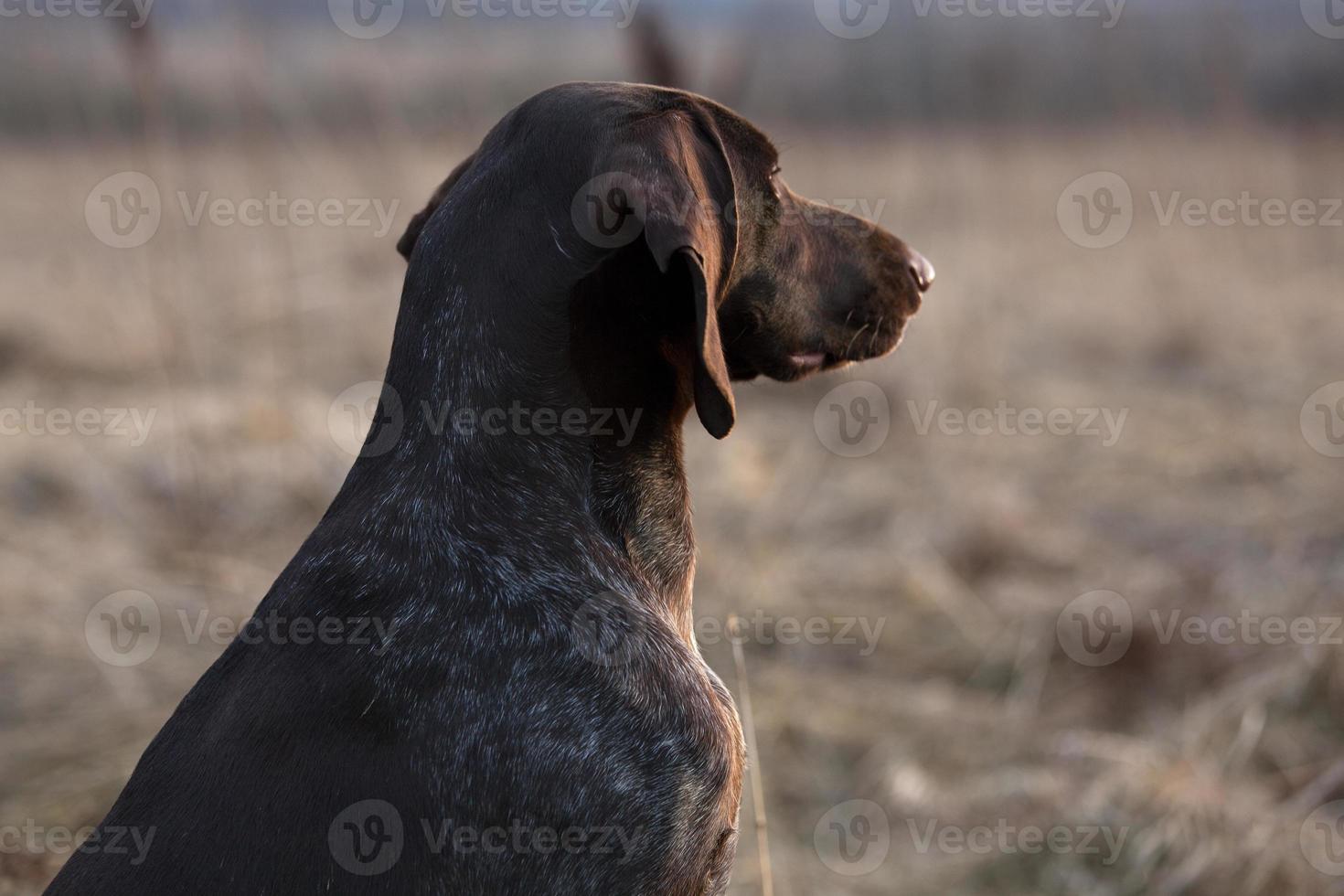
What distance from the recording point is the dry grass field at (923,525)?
4.51 m

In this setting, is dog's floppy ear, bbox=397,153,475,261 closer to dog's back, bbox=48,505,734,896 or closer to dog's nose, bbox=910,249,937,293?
dog's back, bbox=48,505,734,896

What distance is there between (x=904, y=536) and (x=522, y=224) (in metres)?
4.95

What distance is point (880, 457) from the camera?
29.1 feet

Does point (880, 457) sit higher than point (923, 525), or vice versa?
point (880, 457)

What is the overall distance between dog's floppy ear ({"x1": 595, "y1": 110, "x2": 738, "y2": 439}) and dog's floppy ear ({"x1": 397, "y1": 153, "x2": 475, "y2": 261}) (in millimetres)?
506

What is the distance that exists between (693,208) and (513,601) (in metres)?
0.78

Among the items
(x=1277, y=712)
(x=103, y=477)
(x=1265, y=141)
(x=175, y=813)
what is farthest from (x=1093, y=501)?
(x=175, y=813)

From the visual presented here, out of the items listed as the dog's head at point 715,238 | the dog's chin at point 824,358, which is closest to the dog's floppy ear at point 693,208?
the dog's head at point 715,238

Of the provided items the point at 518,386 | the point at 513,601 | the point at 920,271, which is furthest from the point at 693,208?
the point at 920,271

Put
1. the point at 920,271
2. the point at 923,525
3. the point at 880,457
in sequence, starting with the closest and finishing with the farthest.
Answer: the point at 920,271 → the point at 923,525 → the point at 880,457

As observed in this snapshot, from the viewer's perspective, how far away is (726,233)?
8.79ft

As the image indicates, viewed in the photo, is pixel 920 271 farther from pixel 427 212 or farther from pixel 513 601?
pixel 513 601

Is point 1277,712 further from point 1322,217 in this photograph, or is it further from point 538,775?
point 1322,217

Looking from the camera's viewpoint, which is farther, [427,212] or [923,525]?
[923,525]
